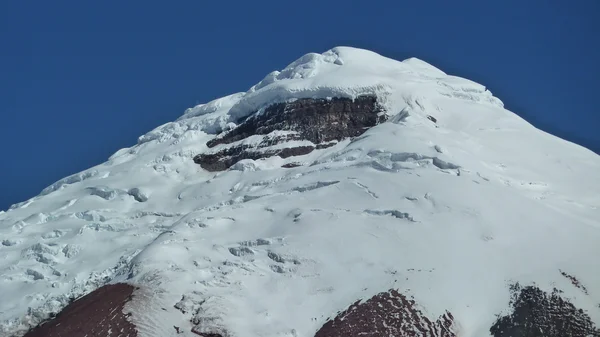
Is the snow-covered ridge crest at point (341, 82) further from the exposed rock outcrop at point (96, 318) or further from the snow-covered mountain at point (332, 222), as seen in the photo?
Result: the exposed rock outcrop at point (96, 318)

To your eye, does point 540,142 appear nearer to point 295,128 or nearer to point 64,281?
point 295,128

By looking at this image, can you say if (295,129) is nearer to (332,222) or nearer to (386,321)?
(332,222)

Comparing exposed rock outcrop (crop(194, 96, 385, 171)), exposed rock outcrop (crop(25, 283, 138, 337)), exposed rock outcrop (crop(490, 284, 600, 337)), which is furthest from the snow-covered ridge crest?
exposed rock outcrop (crop(490, 284, 600, 337))

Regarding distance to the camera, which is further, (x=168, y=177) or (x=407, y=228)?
(x=168, y=177)

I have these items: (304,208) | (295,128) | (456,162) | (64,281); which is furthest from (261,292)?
(295,128)

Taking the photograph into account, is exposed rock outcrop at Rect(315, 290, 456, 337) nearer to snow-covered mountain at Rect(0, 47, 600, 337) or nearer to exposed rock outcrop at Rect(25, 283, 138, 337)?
snow-covered mountain at Rect(0, 47, 600, 337)

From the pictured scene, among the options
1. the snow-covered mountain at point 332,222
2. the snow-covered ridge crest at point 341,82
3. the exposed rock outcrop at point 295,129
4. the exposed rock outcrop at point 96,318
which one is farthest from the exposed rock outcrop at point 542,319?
the snow-covered ridge crest at point 341,82

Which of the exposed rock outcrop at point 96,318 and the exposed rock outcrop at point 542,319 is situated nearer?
the exposed rock outcrop at point 542,319
